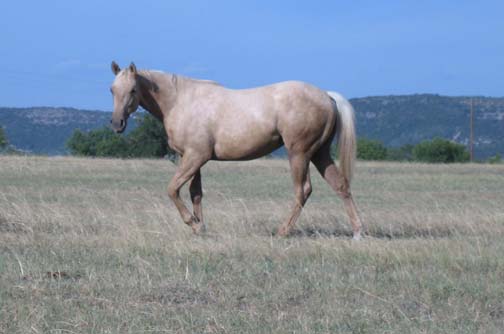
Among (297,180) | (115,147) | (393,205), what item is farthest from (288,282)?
(115,147)

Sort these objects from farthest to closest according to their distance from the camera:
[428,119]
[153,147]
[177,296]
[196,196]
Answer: [428,119]
[153,147]
[196,196]
[177,296]

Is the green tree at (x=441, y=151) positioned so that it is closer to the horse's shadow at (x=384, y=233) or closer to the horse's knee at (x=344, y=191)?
the horse's shadow at (x=384, y=233)

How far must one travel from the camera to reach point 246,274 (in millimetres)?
6586

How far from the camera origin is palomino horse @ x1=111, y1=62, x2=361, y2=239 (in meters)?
9.59

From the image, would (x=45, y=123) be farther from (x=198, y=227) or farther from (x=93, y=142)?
(x=198, y=227)

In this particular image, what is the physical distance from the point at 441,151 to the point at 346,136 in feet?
181

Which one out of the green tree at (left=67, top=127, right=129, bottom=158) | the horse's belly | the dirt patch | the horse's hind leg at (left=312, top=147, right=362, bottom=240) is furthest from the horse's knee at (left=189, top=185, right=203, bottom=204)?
the green tree at (left=67, top=127, right=129, bottom=158)

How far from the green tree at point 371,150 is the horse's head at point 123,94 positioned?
5211cm

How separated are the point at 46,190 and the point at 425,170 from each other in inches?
661

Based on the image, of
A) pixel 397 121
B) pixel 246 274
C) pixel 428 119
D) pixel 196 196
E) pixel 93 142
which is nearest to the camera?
pixel 246 274

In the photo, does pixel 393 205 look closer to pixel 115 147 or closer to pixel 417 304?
pixel 417 304

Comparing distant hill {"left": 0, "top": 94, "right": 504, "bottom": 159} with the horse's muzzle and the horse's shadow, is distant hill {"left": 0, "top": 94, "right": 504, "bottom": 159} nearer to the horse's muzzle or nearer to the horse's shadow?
the horse's muzzle

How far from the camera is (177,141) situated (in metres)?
9.66

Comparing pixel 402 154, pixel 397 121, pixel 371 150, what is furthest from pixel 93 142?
pixel 397 121
